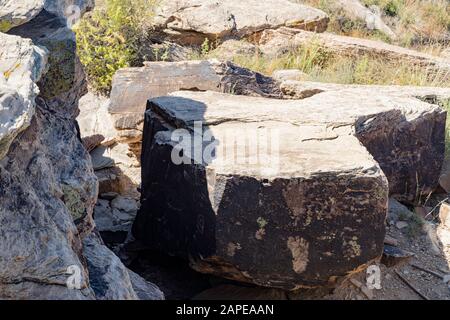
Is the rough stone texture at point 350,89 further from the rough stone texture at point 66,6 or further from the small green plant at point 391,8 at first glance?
the small green plant at point 391,8

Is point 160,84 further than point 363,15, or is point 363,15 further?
point 363,15

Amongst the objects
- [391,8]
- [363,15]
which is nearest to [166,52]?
[363,15]

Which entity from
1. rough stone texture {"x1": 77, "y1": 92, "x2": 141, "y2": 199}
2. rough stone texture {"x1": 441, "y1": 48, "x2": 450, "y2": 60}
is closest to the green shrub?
rough stone texture {"x1": 77, "y1": 92, "x2": 141, "y2": 199}

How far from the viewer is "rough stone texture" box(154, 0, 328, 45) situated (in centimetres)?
673

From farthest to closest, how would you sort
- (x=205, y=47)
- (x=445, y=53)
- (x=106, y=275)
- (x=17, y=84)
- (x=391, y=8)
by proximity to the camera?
(x=391, y=8) → (x=445, y=53) → (x=205, y=47) → (x=106, y=275) → (x=17, y=84)

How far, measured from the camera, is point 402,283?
10.7 feet

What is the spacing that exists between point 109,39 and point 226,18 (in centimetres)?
180

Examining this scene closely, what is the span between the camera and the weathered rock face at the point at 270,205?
2604mm

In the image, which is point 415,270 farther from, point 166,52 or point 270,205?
point 166,52


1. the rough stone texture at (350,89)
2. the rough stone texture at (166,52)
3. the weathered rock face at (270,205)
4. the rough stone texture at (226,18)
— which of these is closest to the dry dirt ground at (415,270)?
the weathered rock face at (270,205)

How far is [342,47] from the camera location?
6750mm

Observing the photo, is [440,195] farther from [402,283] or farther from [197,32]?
[197,32]

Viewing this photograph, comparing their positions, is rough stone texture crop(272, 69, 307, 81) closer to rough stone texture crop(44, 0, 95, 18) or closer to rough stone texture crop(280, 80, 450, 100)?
rough stone texture crop(280, 80, 450, 100)
